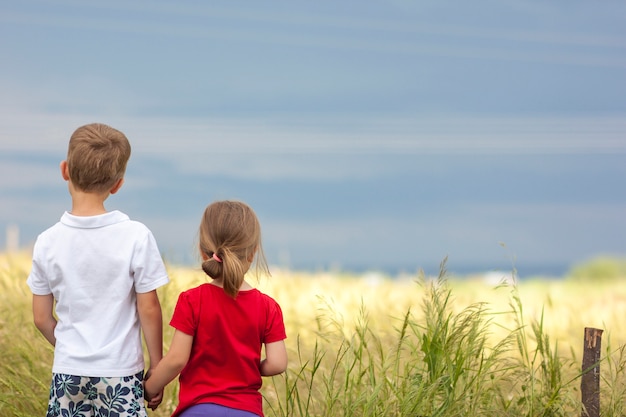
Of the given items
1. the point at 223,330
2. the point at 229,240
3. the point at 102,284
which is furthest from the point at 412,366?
the point at 102,284

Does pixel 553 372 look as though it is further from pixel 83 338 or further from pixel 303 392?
pixel 83 338

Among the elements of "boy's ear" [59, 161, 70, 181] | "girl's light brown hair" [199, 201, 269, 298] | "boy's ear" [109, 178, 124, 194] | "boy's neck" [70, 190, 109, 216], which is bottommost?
"girl's light brown hair" [199, 201, 269, 298]

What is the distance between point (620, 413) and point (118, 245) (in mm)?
2741

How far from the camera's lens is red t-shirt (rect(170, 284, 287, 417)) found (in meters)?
3.03

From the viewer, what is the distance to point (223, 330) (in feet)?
9.96

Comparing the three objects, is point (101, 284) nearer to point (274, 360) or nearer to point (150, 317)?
point (150, 317)

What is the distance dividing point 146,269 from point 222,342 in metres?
0.43

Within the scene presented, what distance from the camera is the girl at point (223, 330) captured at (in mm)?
3021

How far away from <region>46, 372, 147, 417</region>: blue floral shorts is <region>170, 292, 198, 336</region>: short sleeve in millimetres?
378

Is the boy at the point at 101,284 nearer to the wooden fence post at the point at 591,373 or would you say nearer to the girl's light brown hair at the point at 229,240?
the girl's light brown hair at the point at 229,240

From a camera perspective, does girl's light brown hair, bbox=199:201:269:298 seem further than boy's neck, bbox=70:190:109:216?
No

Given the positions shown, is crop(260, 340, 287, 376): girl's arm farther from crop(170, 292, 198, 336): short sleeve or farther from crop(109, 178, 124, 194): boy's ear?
crop(109, 178, 124, 194): boy's ear

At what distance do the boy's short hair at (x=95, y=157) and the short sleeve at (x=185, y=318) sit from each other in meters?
0.60

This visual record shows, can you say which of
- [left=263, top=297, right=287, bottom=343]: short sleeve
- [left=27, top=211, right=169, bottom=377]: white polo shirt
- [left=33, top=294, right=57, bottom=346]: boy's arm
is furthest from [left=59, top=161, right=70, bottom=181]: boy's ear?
[left=263, top=297, right=287, bottom=343]: short sleeve
